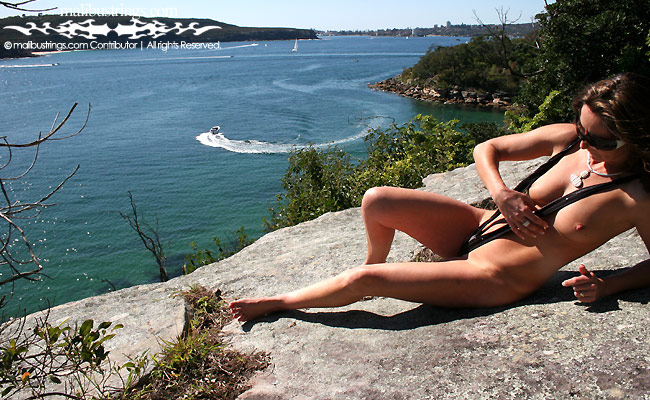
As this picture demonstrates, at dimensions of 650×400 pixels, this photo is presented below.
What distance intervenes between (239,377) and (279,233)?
3217 mm

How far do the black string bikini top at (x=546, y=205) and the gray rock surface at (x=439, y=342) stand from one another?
42 cm

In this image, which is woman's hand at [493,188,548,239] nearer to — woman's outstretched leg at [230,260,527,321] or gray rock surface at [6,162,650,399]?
woman's outstretched leg at [230,260,527,321]

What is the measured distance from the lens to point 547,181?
2799mm

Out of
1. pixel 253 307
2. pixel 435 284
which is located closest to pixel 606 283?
pixel 435 284

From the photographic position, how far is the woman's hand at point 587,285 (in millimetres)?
2488

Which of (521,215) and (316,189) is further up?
(521,215)

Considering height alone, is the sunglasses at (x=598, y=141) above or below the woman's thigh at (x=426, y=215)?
above

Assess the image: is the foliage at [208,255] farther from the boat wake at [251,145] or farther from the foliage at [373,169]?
the boat wake at [251,145]

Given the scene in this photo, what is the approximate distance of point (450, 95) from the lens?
47.8 meters

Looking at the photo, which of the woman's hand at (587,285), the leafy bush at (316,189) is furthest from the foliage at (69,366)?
the leafy bush at (316,189)

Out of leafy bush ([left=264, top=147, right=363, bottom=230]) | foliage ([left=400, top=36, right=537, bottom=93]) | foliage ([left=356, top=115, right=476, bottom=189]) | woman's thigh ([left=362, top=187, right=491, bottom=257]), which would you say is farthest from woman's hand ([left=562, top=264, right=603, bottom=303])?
foliage ([left=400, top=36, right=537, bottom=93])

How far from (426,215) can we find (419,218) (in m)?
0.05

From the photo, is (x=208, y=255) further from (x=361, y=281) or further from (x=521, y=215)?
(x=521, y=215)

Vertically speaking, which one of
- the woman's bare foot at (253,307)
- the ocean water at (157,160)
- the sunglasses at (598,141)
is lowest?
the ocean water at (157,160)
